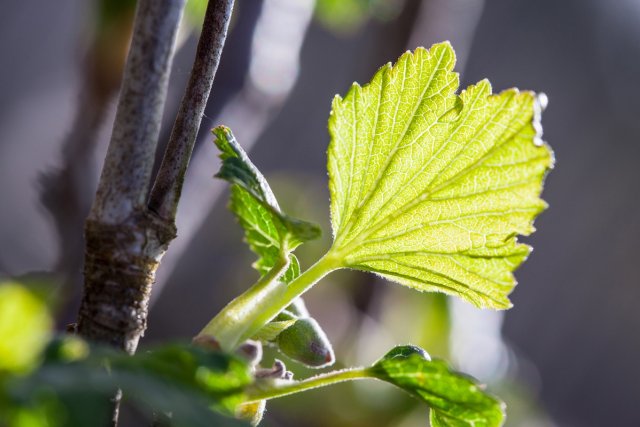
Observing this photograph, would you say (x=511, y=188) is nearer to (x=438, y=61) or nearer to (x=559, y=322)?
(x=438, y=61)

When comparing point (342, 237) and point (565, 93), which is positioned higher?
point (565, 93)

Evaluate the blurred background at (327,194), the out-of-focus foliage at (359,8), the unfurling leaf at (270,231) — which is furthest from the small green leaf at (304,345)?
the out-of-focus foliage at (359,8)

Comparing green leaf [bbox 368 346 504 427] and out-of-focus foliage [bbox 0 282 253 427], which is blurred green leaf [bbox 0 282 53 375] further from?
green leaf [bbox 368 346 504 427]

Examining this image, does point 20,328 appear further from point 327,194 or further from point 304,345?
point 327,194

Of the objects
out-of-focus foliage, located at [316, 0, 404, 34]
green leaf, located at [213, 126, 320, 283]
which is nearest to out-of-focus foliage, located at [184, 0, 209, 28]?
out-of-focus foliage, located at [316, 0, 404, 34]

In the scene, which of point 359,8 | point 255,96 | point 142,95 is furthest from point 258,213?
point 359,8

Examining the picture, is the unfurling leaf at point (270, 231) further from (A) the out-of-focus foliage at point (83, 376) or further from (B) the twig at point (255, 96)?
(B) the twig at point (255, 96)

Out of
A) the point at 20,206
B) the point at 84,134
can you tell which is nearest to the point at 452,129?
the point at 84,134
